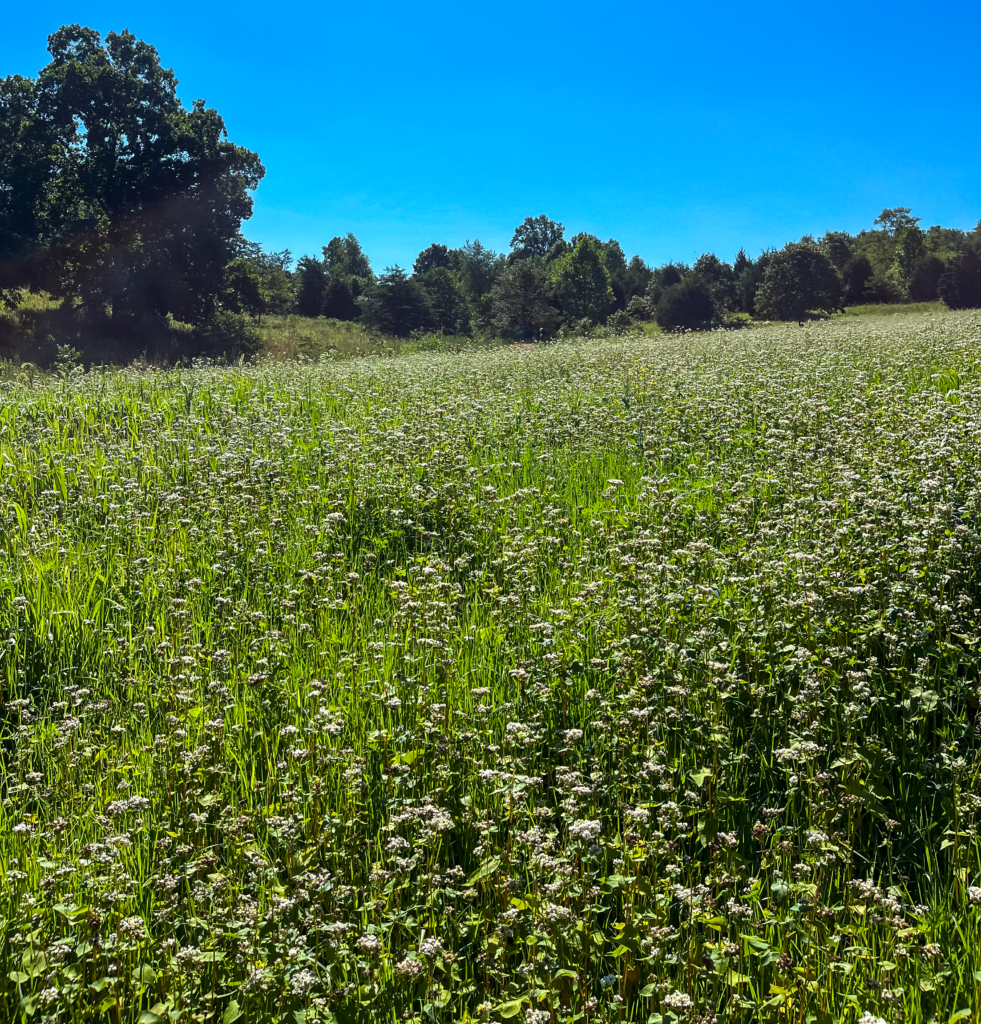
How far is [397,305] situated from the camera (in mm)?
58969

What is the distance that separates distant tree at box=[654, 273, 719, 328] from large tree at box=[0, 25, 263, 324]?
4019cm

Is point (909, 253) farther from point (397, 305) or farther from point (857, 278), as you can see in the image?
point (397, 305)

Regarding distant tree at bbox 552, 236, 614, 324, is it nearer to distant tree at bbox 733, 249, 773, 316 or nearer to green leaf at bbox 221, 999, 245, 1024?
distant tree at bbox 733, 249, 773, 316

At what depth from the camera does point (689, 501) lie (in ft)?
25.8

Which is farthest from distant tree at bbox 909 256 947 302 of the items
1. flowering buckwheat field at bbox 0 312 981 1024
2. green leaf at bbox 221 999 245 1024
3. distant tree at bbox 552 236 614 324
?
green leaf at bbox 221 999 245 1024

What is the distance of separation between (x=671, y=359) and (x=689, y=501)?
12.7 meters

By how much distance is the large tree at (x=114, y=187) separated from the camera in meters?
38.9

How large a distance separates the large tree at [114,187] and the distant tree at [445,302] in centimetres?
2177

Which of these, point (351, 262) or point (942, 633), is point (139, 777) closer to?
point (942, 633)

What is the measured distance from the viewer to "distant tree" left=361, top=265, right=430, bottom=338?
5844 cm

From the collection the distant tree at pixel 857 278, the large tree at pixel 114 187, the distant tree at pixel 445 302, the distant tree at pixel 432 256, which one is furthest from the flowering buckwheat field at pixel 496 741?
the distant tree at pixel 432 256

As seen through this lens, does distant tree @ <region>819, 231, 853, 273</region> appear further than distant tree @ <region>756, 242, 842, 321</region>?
Yes

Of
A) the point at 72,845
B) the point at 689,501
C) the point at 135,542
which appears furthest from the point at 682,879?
the point at 135,542

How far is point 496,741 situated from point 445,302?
67421mm
